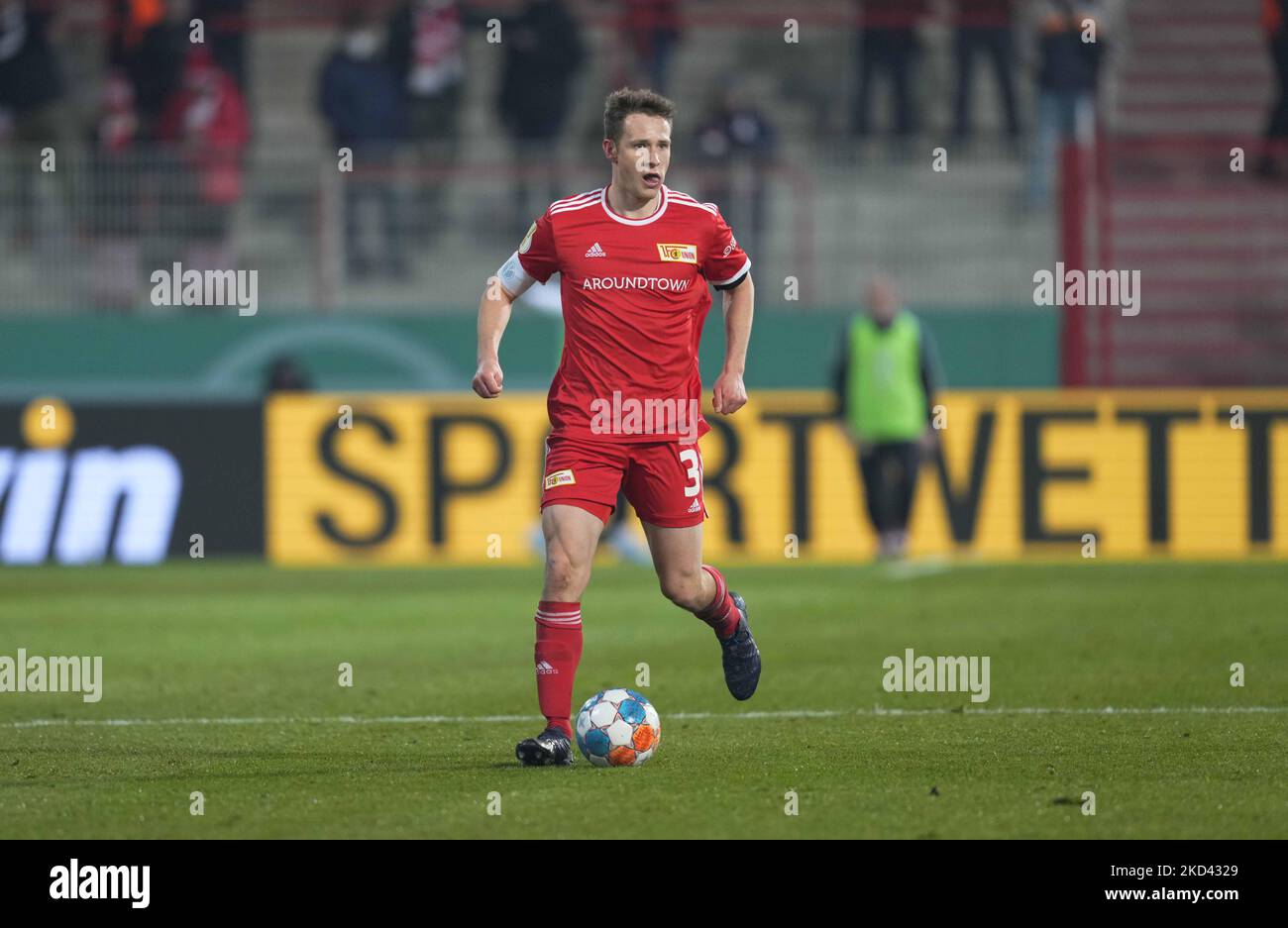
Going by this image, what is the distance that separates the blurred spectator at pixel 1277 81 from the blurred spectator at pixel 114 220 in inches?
398

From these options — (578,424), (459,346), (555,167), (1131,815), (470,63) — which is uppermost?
(470,63)

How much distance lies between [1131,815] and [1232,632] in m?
5.92

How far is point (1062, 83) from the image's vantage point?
66.4ft

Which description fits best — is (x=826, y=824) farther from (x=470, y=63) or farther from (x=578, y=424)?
(x=470, y=63)

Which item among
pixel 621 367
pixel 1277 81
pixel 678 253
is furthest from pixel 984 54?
pixel 621 367

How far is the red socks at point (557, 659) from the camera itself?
298 inches

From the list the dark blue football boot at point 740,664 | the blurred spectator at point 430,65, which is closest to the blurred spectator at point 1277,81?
the blurred spectator at point 430,65

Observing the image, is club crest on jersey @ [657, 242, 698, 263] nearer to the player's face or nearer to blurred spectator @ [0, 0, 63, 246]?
the player's face

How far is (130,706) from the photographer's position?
31.6ft

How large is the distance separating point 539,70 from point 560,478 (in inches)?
552

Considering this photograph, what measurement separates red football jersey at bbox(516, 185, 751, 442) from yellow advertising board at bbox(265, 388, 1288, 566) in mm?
9894

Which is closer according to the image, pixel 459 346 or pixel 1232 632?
pixel 1232 632

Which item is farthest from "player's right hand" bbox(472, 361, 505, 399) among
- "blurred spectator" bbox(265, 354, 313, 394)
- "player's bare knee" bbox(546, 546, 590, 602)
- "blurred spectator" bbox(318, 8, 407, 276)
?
"blurred spectator" bbox(318, 8, 407, 276)

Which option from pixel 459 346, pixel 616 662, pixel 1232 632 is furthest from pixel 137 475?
pixel 1232 632
